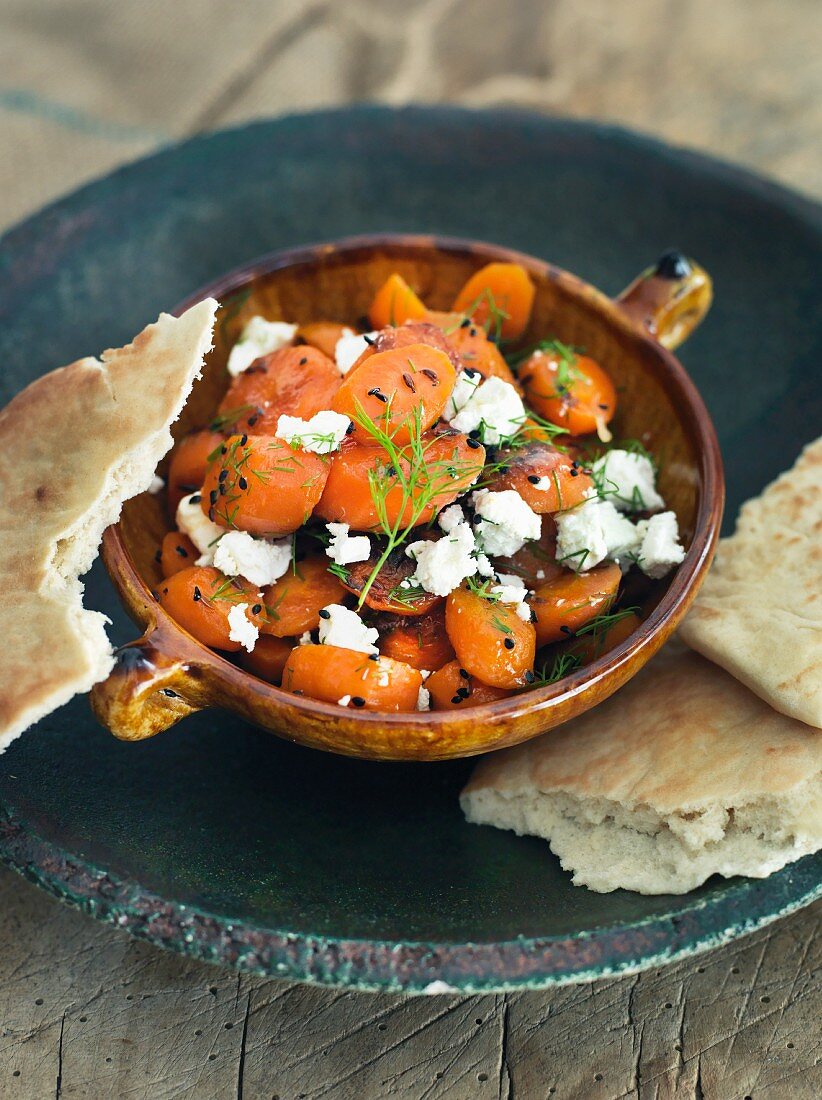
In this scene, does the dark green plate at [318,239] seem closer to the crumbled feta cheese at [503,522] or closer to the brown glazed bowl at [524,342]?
the brown glazed bowl at [524,342]

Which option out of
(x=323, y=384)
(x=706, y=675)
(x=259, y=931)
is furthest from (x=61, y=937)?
(x=706, y=675)

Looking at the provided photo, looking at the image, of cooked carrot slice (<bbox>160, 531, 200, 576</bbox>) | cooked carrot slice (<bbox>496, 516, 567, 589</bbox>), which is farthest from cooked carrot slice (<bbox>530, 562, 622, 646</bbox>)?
cooked carrot slice (<bbox>160, 531, 200, 576</bbox>)

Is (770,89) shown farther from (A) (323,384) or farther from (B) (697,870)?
(B) (697,870)

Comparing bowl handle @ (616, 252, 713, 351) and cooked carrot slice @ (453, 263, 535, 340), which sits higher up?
bowl handle @ (616, 252, 713, 351)

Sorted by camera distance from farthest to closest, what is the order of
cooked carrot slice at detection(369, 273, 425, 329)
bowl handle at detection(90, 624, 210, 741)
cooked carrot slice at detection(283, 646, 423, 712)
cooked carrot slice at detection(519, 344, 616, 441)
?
cooked carrot slice at detection(369, 273, 425, 329)
cooked carrot slice at detection(519, 344, 616, 441)
cooked carrot slice at detection(283, 646, 423, 712)
bowl handle at detection(90, 624, 210, 741)

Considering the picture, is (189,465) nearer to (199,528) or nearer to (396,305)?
(199,528)

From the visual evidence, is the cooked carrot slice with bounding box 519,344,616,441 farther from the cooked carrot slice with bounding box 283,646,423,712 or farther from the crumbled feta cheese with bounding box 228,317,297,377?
the cooked carrot slice with bounding box 283,646,423,712
